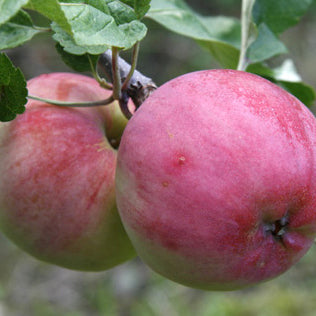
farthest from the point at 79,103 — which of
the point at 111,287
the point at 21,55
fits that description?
the point at 21,55

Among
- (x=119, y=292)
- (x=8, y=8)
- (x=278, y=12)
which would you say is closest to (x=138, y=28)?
(x=8, y=8)

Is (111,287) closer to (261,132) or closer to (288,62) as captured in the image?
(288,62)

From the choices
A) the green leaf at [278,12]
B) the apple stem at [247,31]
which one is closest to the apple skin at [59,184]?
the apple stem at [247,31]

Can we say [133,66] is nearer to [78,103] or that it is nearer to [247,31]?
[78,103]

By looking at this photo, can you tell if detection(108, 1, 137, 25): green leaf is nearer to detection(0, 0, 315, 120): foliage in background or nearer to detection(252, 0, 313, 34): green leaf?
detection(0, 0, 315, 120): foliage in background

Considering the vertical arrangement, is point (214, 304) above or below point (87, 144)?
below
